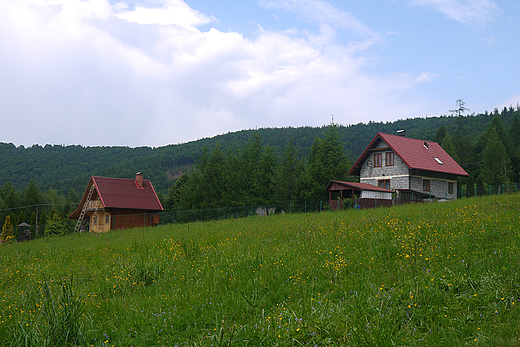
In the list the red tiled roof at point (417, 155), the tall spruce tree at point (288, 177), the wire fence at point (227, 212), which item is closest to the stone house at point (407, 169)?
the red tiled roof at point (417, 155)

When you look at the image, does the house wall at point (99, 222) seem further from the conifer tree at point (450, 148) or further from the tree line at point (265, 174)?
the conifer tree at point (450, 148)

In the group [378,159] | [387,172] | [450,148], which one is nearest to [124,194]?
[378,159]

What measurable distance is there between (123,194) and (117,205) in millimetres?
2488

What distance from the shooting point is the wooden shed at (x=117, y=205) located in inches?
1591

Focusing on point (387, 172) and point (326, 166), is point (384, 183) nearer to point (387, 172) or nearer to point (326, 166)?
point (387, 172)

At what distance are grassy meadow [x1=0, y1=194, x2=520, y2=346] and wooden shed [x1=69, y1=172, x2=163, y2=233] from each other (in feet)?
107

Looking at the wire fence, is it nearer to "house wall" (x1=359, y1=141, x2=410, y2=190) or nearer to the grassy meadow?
"house wall" (x1=359, y1=141, x2=410, y2=190)

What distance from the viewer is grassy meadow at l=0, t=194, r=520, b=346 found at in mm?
4723

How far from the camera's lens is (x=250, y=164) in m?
47.7

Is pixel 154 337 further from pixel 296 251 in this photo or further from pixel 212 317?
pixel 296 251

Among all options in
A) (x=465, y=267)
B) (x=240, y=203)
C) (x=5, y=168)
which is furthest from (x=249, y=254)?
(x=5, y=168)

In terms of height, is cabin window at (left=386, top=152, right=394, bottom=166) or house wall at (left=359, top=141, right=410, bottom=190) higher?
cabin window at (left=386, top=152, right=394, bottom=166)

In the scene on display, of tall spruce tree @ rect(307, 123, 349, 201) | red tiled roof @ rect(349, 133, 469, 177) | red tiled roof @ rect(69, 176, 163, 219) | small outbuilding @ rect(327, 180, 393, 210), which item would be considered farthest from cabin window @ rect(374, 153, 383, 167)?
red tiled roof @ rect(69, 176, 163, 219)

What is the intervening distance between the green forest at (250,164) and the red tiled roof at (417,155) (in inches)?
131
